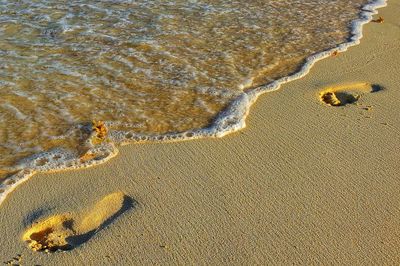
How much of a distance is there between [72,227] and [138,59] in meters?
2.81

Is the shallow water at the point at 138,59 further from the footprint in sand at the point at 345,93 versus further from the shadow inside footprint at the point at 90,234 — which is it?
the shadow inside footprint at the point at 90,234

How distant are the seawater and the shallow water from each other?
0.01m

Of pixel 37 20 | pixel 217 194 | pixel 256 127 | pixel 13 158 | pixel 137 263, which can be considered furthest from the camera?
pixel 37 20

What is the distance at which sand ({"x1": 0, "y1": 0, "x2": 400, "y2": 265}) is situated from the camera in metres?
2.82

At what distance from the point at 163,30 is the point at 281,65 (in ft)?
5.79

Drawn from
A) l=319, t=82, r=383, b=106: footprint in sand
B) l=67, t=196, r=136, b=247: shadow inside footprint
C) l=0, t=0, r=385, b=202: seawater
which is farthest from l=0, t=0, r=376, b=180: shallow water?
l=67, t=196, r=136, b=247: shadow inside footprint

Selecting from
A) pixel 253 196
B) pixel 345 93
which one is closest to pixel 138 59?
pixel 345 93

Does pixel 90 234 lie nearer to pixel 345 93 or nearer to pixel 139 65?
pixel 139 65

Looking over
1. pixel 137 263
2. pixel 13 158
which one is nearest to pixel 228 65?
pixel 13 158

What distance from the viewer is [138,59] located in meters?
5.48

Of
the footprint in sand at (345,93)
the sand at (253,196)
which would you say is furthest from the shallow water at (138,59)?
the footprint in sand at (345,93)

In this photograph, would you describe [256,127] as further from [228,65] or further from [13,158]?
[13,158]

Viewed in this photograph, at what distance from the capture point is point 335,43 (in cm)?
610

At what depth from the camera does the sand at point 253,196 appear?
9.26 ft
